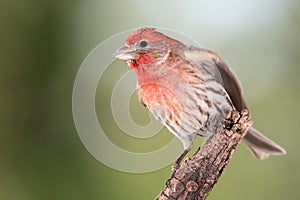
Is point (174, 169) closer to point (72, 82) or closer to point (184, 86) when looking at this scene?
point (184, 86)

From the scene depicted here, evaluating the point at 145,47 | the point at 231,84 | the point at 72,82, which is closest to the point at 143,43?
the point at 145,47

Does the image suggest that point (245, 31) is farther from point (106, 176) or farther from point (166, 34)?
point (166, 34)

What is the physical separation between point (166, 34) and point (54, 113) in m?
2.80

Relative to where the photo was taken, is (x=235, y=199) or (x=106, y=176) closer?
(x=235, y=199)

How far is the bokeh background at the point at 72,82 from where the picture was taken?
12.7ft

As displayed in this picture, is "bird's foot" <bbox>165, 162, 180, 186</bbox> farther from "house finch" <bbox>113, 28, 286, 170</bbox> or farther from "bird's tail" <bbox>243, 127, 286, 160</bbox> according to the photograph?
"bird's tail" <bbox>243, 127, 286, 160</bbox>

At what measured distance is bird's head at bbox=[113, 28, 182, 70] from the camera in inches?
58.0

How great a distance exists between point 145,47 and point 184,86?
0.57ft

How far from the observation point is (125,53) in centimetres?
150

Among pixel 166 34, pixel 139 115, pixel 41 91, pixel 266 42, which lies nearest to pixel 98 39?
pixel 41 91

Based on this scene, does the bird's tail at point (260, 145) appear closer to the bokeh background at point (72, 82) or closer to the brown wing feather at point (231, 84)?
the brown wing feather at point (231, 84)

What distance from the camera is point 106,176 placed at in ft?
12.7

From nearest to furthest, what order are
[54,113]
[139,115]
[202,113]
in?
[202,113], [139,115], [54,113]

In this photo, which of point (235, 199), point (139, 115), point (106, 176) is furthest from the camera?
point (106, 176)
